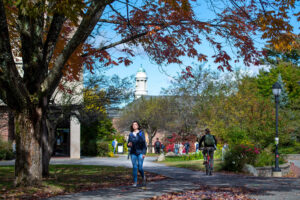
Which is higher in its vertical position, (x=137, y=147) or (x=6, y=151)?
(x=137, y=147)

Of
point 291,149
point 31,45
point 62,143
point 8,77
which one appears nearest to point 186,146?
Result: point 62,143

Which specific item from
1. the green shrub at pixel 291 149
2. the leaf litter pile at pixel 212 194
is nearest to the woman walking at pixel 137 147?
the leaf litter pile at pixel 212 194

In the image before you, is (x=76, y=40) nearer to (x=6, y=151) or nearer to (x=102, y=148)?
(x=6, y=151)

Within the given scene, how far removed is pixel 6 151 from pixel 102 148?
27.6 ft

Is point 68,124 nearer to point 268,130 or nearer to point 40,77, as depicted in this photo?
point 268,130

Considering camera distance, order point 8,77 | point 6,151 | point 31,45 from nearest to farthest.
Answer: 1. point 8,77
2. point 31,45
3. point 6,151

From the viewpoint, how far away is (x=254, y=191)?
28.1 feet

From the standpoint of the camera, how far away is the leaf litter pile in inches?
301

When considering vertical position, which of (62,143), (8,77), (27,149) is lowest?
(62,143)

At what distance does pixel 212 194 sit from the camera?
8.07m

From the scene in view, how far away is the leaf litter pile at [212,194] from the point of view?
765 cm

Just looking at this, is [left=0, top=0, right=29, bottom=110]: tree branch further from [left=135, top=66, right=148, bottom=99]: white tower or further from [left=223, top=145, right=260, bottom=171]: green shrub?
[left=135, top=66, right=148, bottom=99]: white tower

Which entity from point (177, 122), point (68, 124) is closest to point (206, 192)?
point (68, 124)

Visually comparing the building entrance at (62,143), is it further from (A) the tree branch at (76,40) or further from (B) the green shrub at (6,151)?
(A) the tree branch at (76,40)
